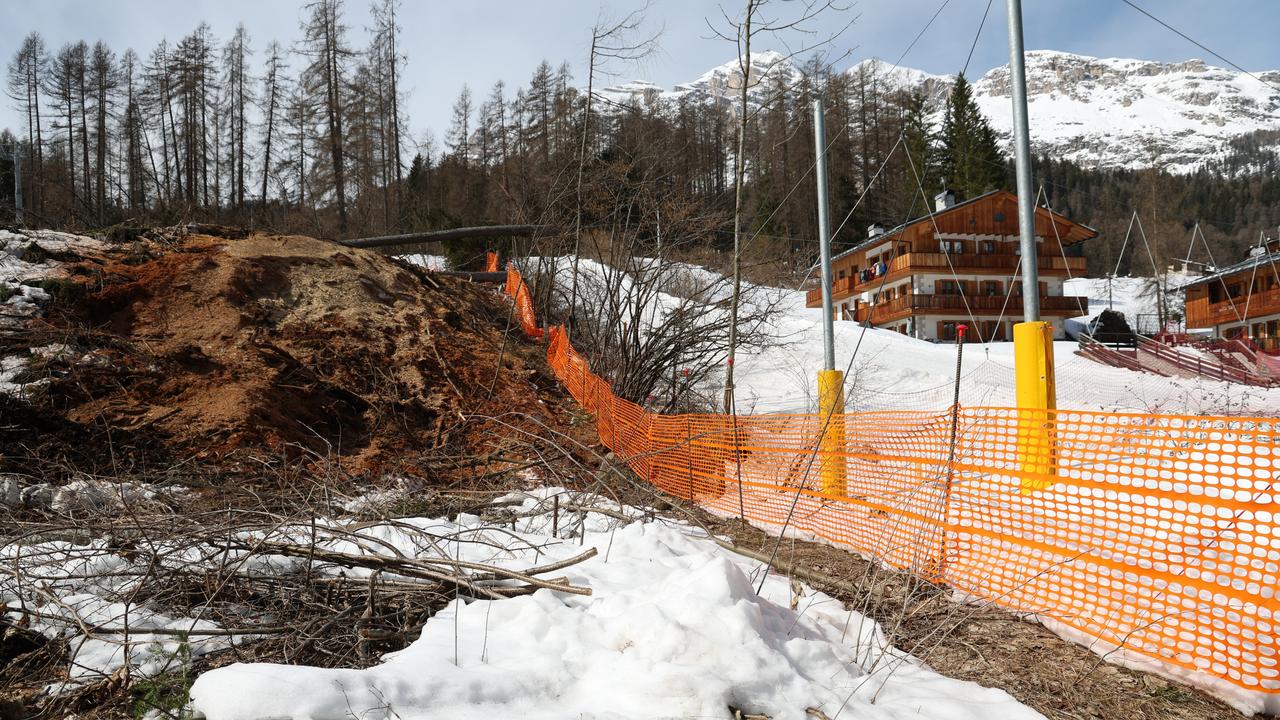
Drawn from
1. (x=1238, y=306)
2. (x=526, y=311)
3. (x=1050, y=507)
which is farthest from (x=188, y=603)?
(x=1238, y=306)

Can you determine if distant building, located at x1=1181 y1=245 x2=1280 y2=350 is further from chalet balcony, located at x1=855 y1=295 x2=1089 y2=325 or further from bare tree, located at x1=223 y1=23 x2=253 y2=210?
bare tree, located at x1=223 y1=23 x2=253 y2=210

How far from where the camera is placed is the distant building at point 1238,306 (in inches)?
1261

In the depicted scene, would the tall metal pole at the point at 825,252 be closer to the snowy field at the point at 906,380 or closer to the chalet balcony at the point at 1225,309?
the snowy field at the point at 906,380

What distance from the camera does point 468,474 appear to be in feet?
23.1

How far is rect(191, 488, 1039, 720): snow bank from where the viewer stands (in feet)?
7.18

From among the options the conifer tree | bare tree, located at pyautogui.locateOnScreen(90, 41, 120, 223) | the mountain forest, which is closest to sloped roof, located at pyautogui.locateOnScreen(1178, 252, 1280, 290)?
→ the mountain forest

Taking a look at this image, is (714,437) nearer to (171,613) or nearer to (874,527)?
(874,527)

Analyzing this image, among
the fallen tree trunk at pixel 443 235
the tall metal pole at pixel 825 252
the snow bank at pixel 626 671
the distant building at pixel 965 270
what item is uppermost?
the distant building at pixel 965 270

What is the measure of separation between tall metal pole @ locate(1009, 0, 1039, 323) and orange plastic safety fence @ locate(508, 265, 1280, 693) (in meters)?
0.85

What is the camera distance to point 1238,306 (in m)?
33.2

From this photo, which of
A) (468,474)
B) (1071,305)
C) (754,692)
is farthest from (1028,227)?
(1071,305)

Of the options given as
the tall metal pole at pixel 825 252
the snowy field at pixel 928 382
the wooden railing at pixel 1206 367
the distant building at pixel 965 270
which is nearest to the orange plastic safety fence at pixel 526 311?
the snowy field at pixel 928 382

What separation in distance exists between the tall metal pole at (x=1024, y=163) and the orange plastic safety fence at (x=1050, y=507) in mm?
846

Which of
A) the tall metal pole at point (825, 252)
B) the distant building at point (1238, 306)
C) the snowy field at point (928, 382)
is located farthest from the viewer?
the distant building at point (1238, 306)
